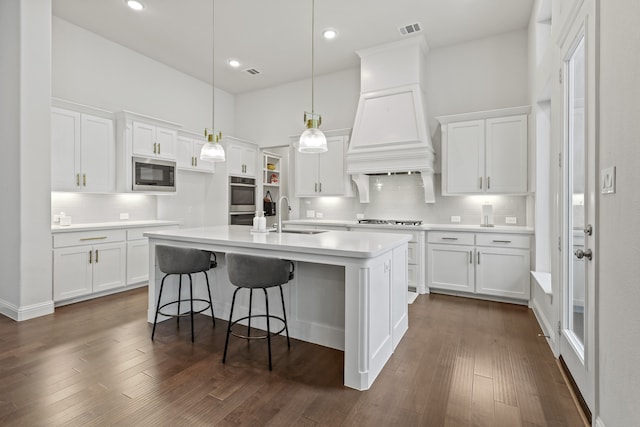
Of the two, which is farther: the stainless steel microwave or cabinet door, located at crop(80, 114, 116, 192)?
the stainless steel microwave

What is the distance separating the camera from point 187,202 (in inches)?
228

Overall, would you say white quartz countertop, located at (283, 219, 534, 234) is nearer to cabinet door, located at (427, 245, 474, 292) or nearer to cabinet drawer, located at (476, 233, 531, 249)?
cabinet drawer, located at (476, 233, 531, 249)

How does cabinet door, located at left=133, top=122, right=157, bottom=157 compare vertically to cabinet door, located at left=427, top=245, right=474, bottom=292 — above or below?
above

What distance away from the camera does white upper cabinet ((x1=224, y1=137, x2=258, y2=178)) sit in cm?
588

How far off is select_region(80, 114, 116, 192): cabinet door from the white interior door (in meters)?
4.95

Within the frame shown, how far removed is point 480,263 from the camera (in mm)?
4078

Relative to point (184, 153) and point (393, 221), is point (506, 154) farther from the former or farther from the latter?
point (184, 153)

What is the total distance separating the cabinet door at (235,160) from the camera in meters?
5.88

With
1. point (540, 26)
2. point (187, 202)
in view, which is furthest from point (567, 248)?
point (187, 202)

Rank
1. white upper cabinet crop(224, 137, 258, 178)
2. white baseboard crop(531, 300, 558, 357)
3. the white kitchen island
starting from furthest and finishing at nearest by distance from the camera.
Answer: white upper cabinet crop(224, 137, 258, 178) → white baseboard crop(531, 300, 558, 357) → the white kitchen island

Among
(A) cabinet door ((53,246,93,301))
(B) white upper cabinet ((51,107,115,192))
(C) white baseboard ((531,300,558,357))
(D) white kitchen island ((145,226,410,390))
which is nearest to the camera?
(D) white kitchen island ((145,226,410,390))

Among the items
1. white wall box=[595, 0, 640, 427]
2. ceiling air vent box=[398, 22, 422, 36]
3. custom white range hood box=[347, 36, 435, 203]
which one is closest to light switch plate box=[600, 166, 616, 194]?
white wall box=[595, 0, 640, 427]

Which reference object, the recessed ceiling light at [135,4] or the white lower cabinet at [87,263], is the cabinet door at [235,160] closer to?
the white lower cabinet at [87,263]

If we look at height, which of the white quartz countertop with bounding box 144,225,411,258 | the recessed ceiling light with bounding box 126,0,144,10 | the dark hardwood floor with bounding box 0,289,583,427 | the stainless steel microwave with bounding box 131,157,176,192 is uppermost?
the recessed ceiling light with bounding box 126,0,144,10
